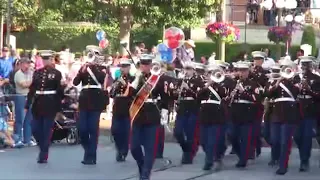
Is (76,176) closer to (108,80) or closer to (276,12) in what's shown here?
(108,80)

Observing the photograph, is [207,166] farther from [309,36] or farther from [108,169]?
[309,36]

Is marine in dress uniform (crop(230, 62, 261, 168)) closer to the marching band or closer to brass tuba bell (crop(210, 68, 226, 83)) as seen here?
the marching band

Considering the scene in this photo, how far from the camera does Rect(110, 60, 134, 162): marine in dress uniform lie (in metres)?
13.8

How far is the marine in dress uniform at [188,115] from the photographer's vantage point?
14383 mm

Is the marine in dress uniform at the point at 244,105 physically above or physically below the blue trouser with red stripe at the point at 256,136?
above

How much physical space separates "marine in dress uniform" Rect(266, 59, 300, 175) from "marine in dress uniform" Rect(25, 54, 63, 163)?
11.6 ft

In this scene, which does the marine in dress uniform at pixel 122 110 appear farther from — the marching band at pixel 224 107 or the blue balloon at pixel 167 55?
the blue balloon at pixel 167 55

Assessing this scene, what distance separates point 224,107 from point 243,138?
714 mm

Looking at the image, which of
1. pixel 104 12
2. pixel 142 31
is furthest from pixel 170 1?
pixel 142 31

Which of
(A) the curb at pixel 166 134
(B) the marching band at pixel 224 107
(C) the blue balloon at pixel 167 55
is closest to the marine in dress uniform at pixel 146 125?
(B) the marching band at pixel 224 107

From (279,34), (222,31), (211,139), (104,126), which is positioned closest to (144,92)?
(211,139)

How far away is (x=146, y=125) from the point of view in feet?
40.0

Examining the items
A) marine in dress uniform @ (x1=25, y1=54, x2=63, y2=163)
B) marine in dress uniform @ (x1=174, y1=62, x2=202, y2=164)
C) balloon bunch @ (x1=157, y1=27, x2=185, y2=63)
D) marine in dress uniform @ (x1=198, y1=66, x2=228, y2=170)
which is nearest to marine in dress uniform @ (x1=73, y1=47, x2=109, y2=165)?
marine in dress uniform @ (x1=25, y1=54, x2=63, y2=163)

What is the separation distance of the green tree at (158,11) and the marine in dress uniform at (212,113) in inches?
616
